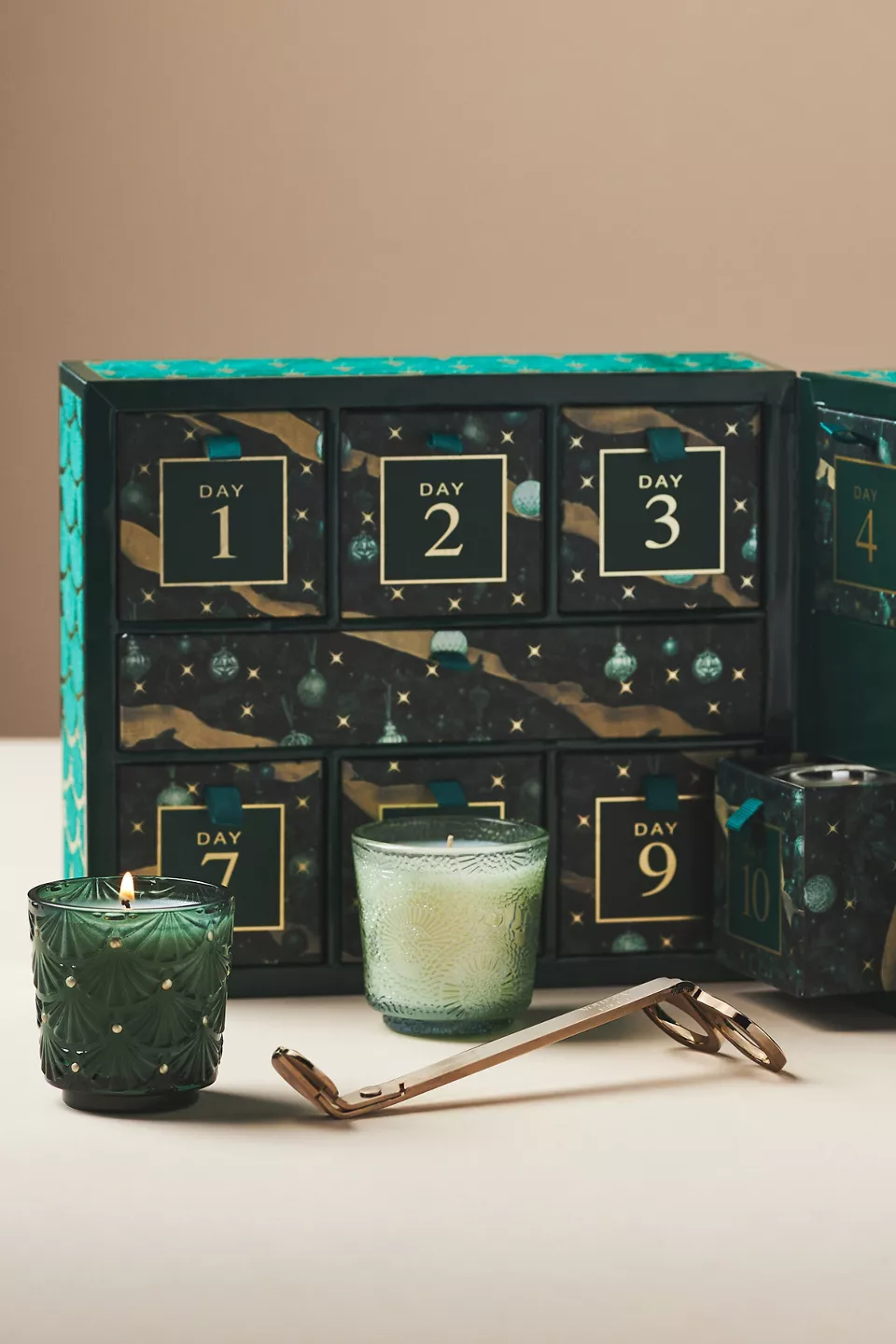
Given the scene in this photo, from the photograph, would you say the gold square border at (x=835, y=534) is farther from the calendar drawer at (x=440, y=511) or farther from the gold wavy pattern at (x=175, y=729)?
the gold wavy pattern at (x=175, y=729)

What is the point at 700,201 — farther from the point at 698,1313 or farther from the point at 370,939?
the point at 698,1313

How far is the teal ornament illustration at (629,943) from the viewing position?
1157 mm

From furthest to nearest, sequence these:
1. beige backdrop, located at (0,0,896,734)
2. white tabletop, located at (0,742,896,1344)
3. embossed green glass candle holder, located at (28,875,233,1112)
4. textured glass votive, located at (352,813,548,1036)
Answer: beige backdrop, located at (0,0,896,734) → textured glass votive, located at (352,813,548,1036) → embossed green glass candle holder, located at (28,875,233,1112) → white tabletop, located at (0,742,896,1344)

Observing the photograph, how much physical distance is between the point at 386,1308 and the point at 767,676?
1.83ft

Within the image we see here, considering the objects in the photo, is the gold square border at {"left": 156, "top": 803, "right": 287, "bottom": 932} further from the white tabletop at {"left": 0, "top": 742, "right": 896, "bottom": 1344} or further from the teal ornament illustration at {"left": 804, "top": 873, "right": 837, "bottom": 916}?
the teal ornament illustration at {"left": 804, "top": 873, "right": 837, "bottom": 916}

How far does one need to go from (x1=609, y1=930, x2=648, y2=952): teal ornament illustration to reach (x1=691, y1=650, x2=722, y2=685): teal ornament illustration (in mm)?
144

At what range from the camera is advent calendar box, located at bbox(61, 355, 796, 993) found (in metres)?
1.10

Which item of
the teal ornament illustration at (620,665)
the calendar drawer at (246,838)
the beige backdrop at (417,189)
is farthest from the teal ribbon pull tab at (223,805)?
the beige backdrop at (417,189)

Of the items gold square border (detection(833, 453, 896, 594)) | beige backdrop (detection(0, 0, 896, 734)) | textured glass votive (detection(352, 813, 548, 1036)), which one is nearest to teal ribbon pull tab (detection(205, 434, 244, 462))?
textured glass votive (detection(352, 813, 548, 1036))

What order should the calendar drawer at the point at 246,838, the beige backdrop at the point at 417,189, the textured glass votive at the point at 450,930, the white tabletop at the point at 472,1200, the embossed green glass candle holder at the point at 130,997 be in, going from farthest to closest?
the beige backdrop at the point at 417,189 < the calendar drawer at the point at 246,838 < the textured glass votive at the point at 450,930 < the embossed green glass candle holder at the point at 130,997 < the white tabletop at the point at 472,1200

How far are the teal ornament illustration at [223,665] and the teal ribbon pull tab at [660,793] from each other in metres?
0.23

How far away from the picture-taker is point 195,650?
1107mm

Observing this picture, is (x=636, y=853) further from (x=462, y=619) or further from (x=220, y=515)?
(x=220, y=515)

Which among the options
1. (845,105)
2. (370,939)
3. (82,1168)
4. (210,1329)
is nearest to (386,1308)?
(210,1329)
